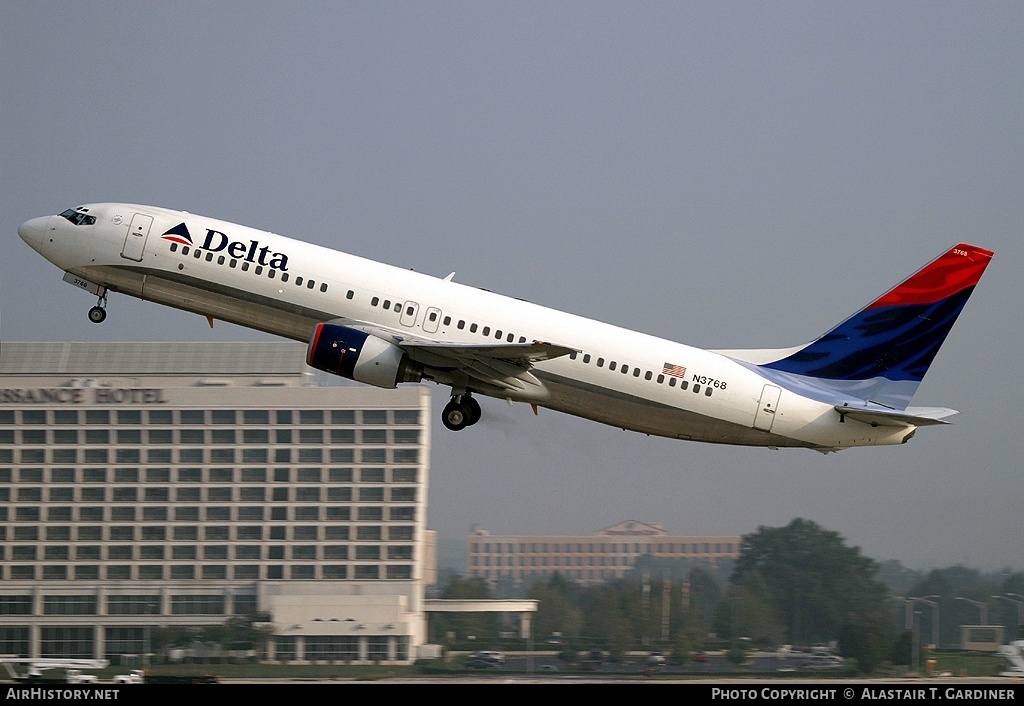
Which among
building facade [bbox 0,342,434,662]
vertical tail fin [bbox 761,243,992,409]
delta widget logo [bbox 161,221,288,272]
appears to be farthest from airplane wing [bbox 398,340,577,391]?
building facade [bbox 0,342,434,662]

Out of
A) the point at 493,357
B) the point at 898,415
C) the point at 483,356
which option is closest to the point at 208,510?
the point at 483,356

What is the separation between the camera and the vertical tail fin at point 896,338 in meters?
41.2

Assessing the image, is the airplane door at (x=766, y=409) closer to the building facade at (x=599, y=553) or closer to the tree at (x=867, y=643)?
the tree at (x=867, y=643)

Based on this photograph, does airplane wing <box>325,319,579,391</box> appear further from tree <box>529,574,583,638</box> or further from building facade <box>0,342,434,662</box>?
building facade <box>0,342,434,662</box>

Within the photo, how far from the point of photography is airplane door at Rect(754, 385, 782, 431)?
39.0 m

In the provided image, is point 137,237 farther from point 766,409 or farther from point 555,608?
point 555,608

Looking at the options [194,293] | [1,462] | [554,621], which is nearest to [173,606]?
[1,462]

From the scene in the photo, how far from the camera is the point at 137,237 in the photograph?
39094 mm

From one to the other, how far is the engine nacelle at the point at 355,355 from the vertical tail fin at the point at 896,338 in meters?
13.1

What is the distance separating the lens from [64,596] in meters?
88.7

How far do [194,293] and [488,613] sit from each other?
48.3m

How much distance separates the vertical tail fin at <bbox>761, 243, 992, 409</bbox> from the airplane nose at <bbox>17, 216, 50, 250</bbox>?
25.1m

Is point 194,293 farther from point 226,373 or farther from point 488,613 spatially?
point 226,373
